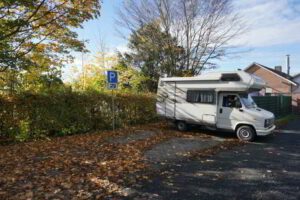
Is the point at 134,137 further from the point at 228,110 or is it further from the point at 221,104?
the point at 228,110

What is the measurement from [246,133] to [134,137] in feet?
15.0

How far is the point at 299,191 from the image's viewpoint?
20.7 feet

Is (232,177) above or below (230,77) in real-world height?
below

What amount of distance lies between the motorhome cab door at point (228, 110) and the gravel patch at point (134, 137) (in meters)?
2.95

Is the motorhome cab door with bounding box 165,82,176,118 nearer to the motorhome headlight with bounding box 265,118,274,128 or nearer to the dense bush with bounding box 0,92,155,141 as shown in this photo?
the dense bush with bounding box 0,92,155,141

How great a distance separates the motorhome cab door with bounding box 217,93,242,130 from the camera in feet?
43.4

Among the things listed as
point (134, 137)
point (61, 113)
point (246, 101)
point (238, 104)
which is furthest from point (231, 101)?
point (61, 113)

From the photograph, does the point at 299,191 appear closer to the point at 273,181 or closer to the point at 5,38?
the point at 273,181

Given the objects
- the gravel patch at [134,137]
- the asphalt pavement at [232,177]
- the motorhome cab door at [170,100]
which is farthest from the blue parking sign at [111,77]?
the asphalt pavement at [232,177]

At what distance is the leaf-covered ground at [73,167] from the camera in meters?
6.11

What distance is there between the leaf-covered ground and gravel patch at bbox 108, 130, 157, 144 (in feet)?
0.76

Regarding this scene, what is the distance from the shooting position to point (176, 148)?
1080cm

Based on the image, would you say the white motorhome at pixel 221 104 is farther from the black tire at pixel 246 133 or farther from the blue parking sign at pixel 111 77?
the blue parking sign at pixel 111 77

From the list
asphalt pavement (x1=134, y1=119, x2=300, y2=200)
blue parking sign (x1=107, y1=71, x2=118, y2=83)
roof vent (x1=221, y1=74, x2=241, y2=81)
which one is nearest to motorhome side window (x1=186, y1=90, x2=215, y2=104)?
roof vent (x1=221, y1=74, x2=241, y2=81)
